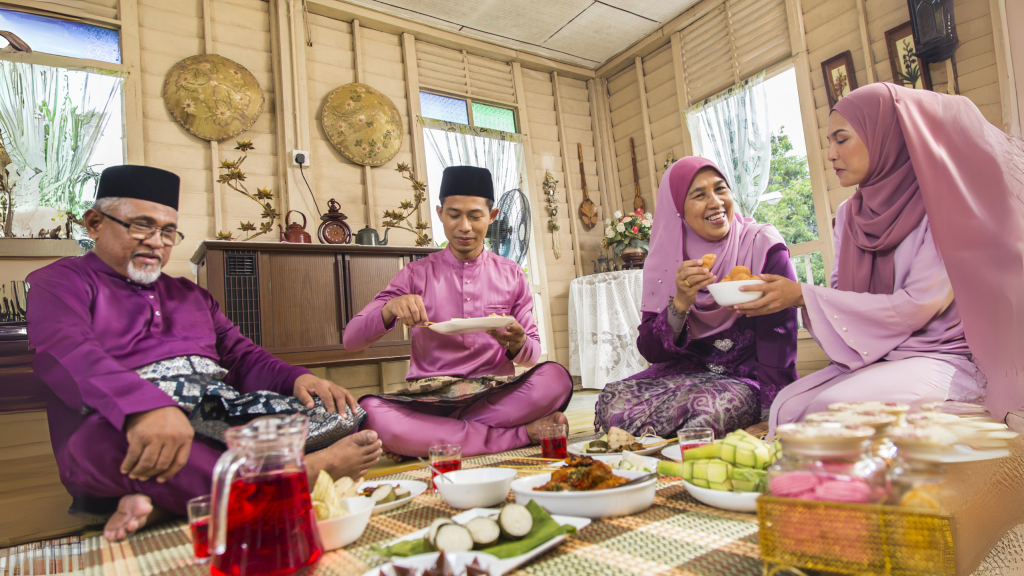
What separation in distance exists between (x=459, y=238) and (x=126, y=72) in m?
3.14

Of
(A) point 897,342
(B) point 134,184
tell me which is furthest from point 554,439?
(B) point 134,184

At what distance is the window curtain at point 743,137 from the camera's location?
4.82 m

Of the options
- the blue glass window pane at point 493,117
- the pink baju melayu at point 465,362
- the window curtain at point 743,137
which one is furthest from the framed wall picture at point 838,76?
the pink baju melayu at point 465,362

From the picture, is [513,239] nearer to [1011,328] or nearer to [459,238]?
[459,238]

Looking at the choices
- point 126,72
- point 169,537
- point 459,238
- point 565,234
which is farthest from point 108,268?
point 565,234

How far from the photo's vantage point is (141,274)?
1.63 metres

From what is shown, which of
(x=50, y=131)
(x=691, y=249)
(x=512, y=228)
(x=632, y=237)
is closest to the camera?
(x=691, y=249)

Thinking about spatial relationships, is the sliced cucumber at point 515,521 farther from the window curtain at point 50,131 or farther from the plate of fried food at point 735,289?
the window curtain at point 50,131

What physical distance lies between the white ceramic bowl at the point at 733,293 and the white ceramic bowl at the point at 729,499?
2.68 feet

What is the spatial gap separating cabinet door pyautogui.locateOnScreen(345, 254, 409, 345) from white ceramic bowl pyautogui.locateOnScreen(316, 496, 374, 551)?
10.2 feet

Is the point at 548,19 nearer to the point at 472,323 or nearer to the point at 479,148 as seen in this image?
the point at 479,148

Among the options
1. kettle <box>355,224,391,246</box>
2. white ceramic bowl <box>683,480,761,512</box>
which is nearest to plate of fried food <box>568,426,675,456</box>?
white ceramic bowl <box>683,480,761,512</box>

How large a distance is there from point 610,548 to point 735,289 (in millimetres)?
1021

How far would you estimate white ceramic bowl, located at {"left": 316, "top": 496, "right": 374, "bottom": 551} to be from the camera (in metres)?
0.86
